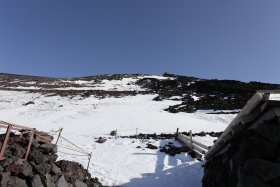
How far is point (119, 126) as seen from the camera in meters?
29.2

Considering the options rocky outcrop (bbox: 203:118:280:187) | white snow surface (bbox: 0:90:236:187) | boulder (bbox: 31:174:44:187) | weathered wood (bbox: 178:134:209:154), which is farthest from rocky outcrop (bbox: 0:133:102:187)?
weathered wood (bbox: 178:134:209:154)

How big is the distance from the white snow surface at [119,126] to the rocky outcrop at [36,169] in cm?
→ 224

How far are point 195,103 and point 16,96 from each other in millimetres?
27519

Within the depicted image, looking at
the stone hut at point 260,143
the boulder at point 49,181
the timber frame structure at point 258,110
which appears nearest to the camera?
the stone hut at point 260,143

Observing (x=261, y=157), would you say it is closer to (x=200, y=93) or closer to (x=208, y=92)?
(x=200, y=93)

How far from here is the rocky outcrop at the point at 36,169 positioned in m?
9.94

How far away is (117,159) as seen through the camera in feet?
59.1

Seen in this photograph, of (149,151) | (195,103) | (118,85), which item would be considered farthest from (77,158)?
(118,85)

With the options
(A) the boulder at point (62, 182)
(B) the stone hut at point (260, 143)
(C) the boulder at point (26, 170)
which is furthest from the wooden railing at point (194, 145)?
(B) the stone hut at point (260, 143)

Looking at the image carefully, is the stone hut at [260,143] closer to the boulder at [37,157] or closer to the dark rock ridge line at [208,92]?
the boulder at [37,157]

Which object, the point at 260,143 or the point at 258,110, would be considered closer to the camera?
the point at 260,143

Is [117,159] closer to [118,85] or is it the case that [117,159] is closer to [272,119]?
[272,119]

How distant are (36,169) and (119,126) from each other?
18686mm

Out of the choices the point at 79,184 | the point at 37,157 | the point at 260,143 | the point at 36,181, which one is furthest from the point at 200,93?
the point at 260,143
